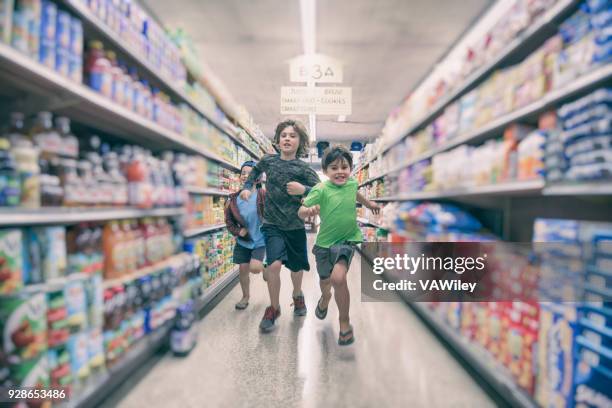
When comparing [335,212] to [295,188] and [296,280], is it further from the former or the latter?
[296,280]

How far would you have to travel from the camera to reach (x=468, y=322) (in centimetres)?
201

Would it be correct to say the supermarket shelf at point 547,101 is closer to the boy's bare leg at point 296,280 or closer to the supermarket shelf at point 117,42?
the boy's bare leg at point 296,280

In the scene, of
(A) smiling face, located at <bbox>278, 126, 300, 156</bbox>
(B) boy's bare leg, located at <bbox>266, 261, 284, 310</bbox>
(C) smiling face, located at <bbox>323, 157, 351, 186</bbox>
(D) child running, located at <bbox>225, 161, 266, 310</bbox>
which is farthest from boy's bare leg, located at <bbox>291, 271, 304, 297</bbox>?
(A) smiling face, located at <bbox>278, 126, 300, 156</bbox>

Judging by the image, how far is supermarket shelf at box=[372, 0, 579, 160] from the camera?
4.57 feet

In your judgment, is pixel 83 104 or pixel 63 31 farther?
pixel 83 104

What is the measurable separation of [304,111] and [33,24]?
14.3ft

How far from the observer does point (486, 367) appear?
1.67 m

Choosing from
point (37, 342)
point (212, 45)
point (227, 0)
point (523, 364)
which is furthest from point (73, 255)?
point (212, 45)

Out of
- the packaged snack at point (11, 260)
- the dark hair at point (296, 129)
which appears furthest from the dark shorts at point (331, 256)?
the packaged snack at point (11, 260)

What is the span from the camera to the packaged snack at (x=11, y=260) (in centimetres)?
109

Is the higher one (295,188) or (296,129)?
(296,129)

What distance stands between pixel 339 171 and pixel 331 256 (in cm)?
58

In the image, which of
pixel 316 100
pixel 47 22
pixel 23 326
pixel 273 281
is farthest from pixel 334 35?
pixel 23 326

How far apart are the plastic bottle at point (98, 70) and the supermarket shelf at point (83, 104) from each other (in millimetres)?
72
